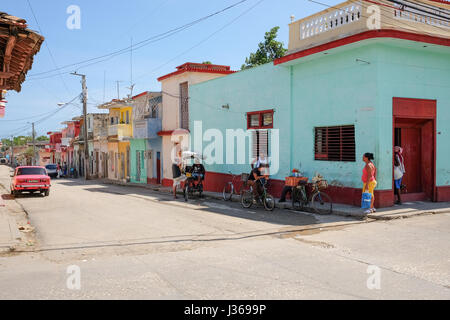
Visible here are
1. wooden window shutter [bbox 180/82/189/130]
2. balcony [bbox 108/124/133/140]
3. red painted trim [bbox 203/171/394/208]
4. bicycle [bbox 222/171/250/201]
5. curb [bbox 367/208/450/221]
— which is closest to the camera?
curb [bbox 367/208/450/221]

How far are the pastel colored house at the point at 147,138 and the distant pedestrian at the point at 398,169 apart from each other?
19157 mm

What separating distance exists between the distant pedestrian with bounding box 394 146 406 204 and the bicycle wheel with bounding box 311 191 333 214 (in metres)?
2.20

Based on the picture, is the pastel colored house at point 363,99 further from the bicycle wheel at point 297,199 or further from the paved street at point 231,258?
the paved street at point 231,258

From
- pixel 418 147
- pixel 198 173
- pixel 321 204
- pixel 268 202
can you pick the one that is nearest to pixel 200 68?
pixel 198 173

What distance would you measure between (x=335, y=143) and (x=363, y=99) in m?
1.87

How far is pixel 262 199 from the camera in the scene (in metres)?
13.9

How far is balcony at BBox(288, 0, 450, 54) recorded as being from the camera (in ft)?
40.7

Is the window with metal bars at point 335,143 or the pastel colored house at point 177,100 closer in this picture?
the window with metal bars at point 335,143

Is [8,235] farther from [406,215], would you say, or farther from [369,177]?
[406,215]

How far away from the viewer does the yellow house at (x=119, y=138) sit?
110 feet

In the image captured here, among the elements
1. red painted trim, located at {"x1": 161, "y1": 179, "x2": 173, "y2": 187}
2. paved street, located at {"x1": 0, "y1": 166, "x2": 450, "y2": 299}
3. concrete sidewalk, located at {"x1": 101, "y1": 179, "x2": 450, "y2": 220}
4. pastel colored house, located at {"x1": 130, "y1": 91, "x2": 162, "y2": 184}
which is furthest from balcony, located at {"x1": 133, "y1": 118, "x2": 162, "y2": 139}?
concrete sidewalk, located at {"x1": 101, "y1": 179, "x2": 450, "y2": 220}

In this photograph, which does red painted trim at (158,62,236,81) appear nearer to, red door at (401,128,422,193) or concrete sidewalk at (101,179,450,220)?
red door at (401,128,422,193)

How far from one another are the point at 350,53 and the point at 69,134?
57.4m

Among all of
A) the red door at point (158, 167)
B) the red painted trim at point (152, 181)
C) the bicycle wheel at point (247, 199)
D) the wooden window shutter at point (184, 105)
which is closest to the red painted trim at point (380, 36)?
the bicycle wheel at point (247, 199)
